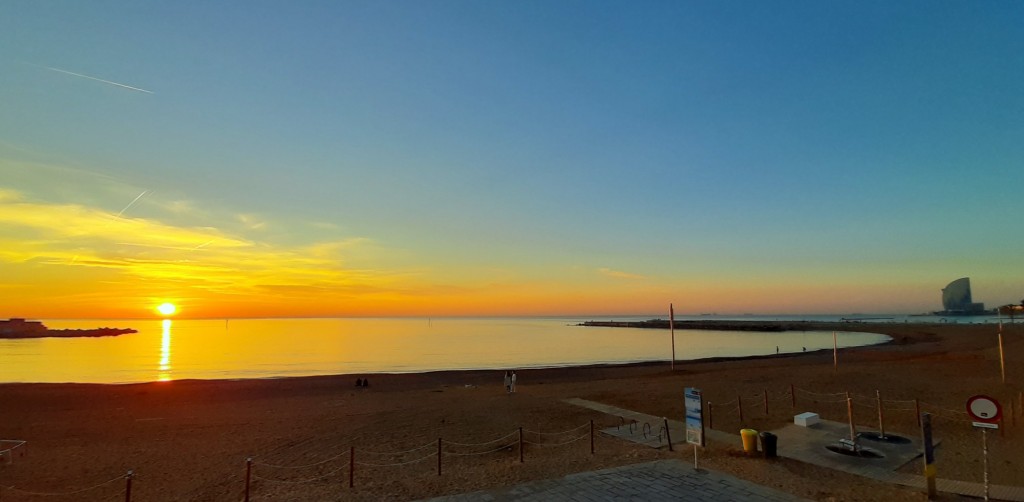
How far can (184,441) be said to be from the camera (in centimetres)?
1770

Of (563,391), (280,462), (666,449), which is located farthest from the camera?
(563,391)

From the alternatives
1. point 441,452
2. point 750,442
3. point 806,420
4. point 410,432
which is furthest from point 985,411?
point 410,432

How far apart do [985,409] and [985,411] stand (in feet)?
0.13

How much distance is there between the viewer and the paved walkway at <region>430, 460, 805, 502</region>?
9688 millimetres

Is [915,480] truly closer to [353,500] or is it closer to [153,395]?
[353,500]

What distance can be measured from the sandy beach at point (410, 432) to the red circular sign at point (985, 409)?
6.61ft

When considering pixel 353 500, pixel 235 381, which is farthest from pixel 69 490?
pixel 235 381

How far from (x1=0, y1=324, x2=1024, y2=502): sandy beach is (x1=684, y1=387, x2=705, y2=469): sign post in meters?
0.81

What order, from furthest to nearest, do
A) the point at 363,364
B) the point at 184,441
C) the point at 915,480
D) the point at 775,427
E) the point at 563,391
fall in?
the point at 363,364 → the point at 563,391 → the point at 184,441 → the point at 775,427 → the point at 915,480

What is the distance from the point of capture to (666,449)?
44.9 ft

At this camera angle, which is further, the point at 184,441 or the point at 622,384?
the point at 622,384

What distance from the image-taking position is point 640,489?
400 inches

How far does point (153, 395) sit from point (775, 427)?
34717 mm

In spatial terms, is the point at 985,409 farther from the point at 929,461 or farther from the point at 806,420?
the point at 806,420
